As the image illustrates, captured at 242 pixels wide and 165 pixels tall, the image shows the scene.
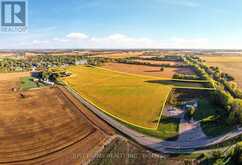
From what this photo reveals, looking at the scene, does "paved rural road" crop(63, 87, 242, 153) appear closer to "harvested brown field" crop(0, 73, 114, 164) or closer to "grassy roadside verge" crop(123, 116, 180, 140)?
"grassy roadside verge" crop(123, 116, 180, 140)

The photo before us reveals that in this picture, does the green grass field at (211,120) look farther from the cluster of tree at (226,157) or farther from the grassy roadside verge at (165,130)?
the cluster of tree at (226,157)

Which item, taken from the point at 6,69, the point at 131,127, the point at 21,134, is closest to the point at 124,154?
the point at 131,127

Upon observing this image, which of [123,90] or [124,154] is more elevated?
[123,90]

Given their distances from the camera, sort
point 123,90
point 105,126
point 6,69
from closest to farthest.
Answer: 1. point 105,126
2. point 123,90
3. point 6,69

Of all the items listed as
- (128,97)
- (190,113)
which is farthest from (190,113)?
(128,97)

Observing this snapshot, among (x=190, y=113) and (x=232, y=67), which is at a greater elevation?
(x=232, y=67)

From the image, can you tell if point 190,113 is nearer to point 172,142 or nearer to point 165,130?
point 165,130

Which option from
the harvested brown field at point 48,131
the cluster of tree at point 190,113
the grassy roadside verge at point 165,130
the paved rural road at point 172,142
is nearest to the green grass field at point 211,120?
the cluster of tree at point 190,113

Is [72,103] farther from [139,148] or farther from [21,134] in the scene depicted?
[139,148]
